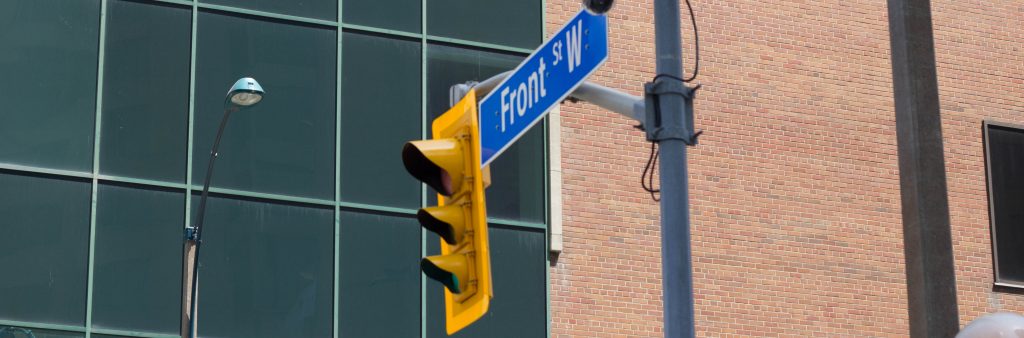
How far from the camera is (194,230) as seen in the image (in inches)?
663

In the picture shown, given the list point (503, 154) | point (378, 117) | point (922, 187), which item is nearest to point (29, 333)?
point (378, 117)

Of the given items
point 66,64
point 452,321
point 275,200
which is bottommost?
point 452,321

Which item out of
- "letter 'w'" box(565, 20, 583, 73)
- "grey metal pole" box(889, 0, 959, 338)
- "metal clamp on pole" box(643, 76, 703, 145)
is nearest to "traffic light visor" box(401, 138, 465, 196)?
"letter 'w'" box(565, 20, 583, 73)

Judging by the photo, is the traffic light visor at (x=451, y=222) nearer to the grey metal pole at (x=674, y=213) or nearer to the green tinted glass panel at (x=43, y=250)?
the grey metal pole at (x=674, y=213)

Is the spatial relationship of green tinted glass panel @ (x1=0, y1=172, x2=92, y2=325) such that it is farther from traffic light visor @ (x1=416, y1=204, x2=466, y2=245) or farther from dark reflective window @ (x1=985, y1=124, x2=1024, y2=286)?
dark reflective window @ (x1=985, y1=124, x2=1024, y2=286)

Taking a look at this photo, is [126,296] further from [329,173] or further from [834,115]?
[834,115]

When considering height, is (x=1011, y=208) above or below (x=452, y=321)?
above

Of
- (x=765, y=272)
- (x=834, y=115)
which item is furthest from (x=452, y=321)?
(x=834, y=115)

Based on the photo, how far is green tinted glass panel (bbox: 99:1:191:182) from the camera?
18.9 m

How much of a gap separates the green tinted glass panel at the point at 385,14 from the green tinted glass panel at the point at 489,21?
8.2 inches

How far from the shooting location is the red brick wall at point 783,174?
69.5 feet

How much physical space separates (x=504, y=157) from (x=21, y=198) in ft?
19.7

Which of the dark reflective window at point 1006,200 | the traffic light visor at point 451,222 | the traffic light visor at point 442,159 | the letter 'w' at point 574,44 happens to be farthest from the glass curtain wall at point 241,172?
the letter 'w' at point 574,44

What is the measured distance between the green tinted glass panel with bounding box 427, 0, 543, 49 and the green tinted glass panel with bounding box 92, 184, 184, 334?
14.1ft
